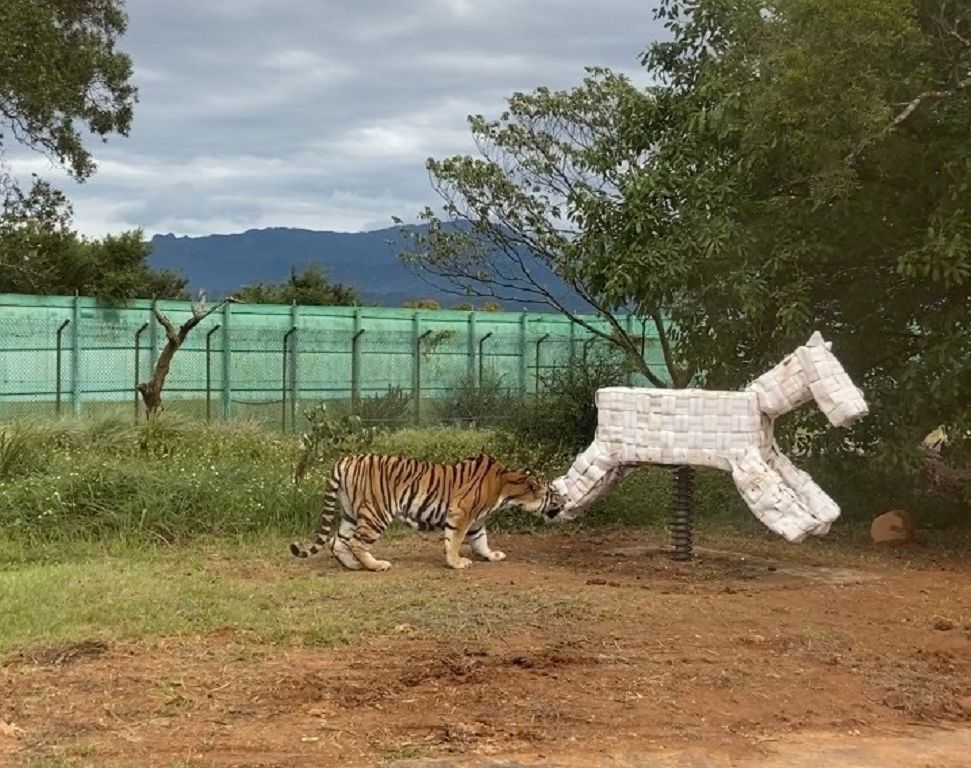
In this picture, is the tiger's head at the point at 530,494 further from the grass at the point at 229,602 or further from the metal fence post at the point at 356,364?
the metal fence post at the point at 356,364

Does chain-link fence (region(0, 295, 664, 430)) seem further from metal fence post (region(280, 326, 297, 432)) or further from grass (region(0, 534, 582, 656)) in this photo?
grass (region(0, 534, 582, 656))

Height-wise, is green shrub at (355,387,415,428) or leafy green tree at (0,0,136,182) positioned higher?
A: leafy green tree at (0,0,136,182)

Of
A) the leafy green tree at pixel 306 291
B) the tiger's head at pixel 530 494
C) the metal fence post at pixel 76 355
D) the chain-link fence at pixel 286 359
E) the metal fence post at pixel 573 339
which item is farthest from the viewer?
the leafy green tree at pixel 306 291

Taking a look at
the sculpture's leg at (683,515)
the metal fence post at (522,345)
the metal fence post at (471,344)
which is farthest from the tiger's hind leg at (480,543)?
the metal fence post at (522,345)

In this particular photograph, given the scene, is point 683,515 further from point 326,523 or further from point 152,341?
point 152,341

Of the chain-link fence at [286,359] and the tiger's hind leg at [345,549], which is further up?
the chain-link fence at [286,359]

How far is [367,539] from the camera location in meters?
9.91

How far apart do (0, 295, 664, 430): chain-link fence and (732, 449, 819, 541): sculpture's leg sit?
391 inches

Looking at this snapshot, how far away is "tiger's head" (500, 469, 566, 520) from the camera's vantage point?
1048 centimetres

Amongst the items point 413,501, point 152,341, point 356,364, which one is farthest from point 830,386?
point 152,341

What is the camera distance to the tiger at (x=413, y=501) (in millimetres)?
9953

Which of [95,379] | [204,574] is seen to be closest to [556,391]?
[204,574]

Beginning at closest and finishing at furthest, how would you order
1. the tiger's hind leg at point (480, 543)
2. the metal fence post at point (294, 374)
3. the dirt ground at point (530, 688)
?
1. the dirt ground at point (530, 688)
2. the tiger's hind leg at point (480, 543)
3. the metal fence post at point (294, 374)

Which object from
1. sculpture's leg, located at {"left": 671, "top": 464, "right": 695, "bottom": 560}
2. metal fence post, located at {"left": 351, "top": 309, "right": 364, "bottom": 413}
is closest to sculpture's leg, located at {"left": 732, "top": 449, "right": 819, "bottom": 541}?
sculpture's leg, located at {"left": 671, "top": 464, "right": 695, "bottom": 560}
